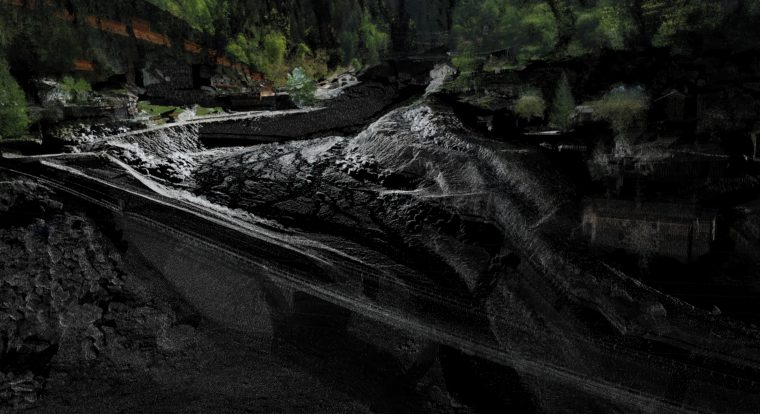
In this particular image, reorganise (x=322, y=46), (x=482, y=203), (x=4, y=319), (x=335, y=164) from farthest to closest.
Answer: (x=322, y=46)
(x=335, y=164)
(x=482, y=203)
(x=4, y=319)

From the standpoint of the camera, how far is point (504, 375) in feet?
22.9

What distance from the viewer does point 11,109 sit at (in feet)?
41.0

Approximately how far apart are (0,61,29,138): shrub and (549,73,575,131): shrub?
670 inches

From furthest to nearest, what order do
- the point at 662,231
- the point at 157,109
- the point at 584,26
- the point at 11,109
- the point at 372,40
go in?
the point at 372,40 → the point at 584,26 → the point at 157,109 → the point at 11,109 → the point at 662,231

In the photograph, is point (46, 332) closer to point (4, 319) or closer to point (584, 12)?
point (4, 319)

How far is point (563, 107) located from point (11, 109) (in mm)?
17484

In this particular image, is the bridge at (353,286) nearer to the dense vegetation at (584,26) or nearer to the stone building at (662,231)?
the stone building at (662,231)

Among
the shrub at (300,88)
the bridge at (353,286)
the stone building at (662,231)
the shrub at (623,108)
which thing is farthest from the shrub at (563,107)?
the shrub at (300,88)

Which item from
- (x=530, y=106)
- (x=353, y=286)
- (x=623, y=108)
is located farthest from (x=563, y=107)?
(x=353, y=286)

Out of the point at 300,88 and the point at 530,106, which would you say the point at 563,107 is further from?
the point at 300,88

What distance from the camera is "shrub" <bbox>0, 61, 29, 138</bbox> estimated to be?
12.4 metres

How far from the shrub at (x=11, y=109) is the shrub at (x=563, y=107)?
17.0 meters

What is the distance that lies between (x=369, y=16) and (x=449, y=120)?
14.8 metres

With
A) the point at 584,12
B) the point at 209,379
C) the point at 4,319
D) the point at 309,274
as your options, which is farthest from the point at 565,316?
the point at 584,12
